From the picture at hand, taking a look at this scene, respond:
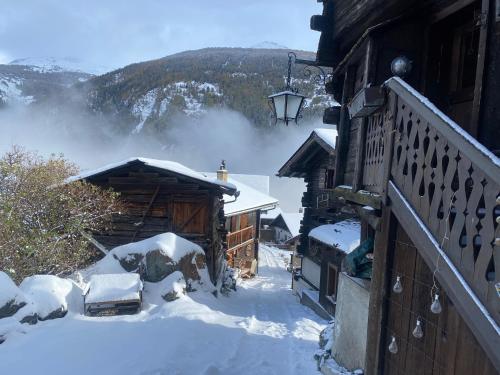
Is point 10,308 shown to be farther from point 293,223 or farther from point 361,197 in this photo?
point 293,223

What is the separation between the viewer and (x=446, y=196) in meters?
2.98

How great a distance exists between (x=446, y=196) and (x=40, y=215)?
11.3 metres

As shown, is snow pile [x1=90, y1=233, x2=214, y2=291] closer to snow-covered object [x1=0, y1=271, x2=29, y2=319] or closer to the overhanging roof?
snow-covered object [x1=0, y1=271, x2=29, y2=319]

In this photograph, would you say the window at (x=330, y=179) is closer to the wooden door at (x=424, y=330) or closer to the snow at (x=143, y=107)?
the wooden door at (x=424, y=330)

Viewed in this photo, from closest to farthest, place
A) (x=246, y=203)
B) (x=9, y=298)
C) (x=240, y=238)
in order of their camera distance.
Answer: (x=9, y=298) → (x=246, y=203) → (x=240, y=238)

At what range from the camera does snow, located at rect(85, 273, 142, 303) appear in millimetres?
9852

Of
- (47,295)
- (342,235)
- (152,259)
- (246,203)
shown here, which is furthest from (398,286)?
(246,203)

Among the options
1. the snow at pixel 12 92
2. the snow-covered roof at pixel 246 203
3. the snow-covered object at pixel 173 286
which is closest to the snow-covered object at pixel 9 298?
the snow-covered object at pixel 173 286

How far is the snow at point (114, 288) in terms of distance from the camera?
985 centimetres

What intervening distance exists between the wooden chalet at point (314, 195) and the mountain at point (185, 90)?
206 feet

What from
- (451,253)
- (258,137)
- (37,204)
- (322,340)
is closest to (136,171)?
(37,204)

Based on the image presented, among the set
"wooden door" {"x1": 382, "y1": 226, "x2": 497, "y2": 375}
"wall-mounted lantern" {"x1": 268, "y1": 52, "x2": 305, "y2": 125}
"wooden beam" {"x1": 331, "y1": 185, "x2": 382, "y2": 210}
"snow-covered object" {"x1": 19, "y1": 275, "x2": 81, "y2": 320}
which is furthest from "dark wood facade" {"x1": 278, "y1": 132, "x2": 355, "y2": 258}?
"wooden door" {"x1": 382, "y1": 226, "x2": 497, "y2": 375}

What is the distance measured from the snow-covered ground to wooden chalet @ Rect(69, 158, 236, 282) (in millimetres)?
3800

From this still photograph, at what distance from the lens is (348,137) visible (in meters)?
6.61
